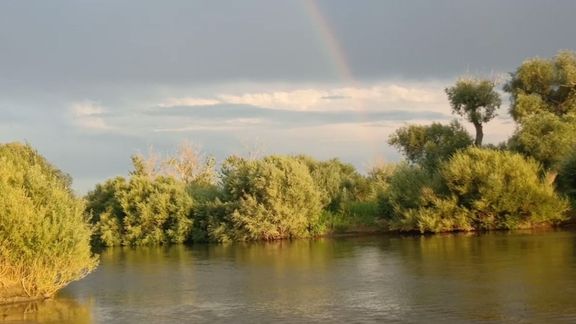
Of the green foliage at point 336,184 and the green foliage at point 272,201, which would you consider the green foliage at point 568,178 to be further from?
the green foliage at point 272,201

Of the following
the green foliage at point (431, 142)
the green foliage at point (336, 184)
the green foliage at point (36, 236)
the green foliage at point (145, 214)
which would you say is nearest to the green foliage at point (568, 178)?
the green foliage at point (431, 142)

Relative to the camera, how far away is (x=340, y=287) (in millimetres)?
24188

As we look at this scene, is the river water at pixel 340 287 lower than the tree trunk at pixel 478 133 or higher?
lower

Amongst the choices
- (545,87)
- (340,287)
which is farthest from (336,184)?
(340,287)

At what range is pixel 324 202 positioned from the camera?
2100 inches

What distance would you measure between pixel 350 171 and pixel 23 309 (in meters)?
46.8

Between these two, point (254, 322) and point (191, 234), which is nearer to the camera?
point (254, 322)

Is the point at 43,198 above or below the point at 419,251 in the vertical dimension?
above

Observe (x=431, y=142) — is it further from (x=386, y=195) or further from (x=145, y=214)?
(x=145, y=214)

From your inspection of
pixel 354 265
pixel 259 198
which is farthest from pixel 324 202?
pixel 354 265

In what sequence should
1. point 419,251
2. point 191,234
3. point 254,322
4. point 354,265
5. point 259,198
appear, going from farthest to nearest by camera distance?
point 191,234 → point 259,198 → point 419,251 → point 354,265 → point 254,322

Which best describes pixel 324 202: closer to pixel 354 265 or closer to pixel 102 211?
pixel 102 211

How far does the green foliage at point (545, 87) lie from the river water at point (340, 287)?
2146 cm

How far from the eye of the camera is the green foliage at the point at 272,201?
4859cm
